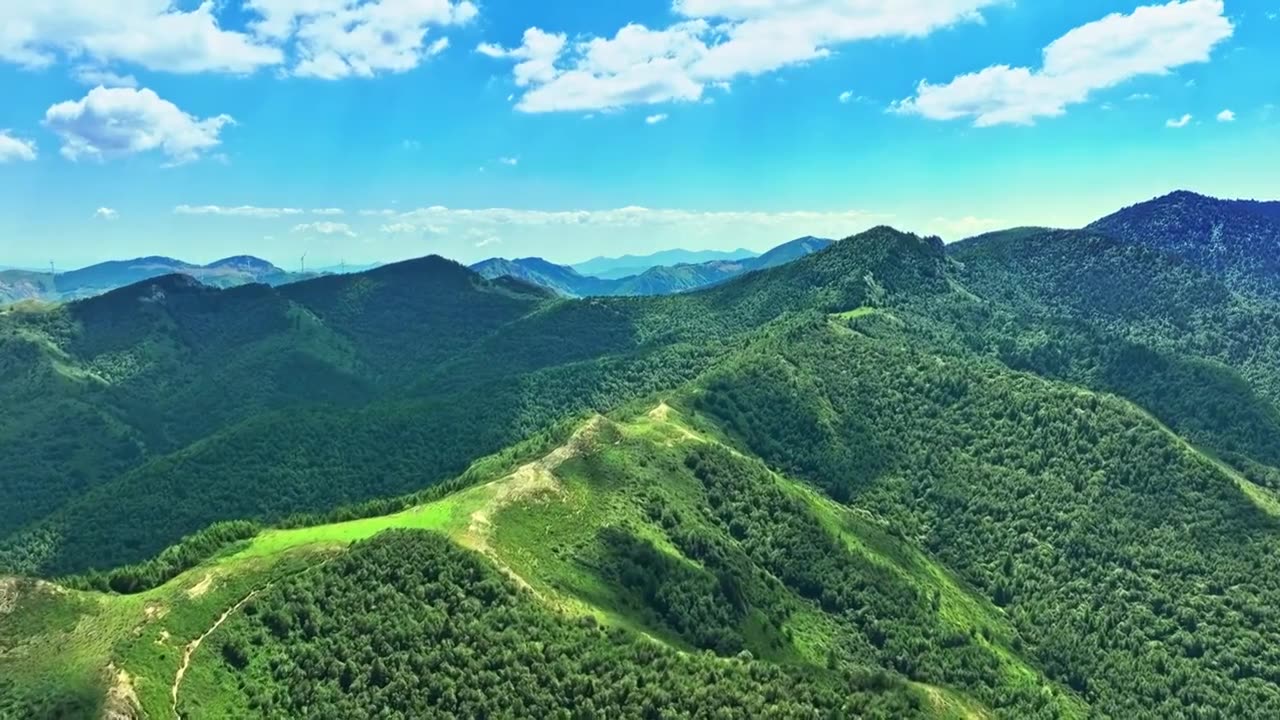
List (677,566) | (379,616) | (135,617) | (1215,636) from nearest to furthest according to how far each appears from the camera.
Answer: (135,617)
(379,616)
(677,566)
(1215,636)

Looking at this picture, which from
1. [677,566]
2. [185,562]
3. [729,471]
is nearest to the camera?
[185,562]

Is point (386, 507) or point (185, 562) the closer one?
point (185, 562)

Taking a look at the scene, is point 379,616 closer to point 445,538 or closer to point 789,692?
point 445,538

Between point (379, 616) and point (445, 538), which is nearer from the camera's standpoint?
point (379, 616)

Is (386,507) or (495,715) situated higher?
(386,507)

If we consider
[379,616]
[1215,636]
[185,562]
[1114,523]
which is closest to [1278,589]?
[1215,636]

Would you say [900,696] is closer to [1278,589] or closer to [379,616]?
[379,616]

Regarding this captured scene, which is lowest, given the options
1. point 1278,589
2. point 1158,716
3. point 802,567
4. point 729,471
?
point 1158,716

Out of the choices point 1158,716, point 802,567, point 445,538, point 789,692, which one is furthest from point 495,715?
point 1158,716

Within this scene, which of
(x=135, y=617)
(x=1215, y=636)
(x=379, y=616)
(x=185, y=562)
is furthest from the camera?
(x=1215, y=636)
